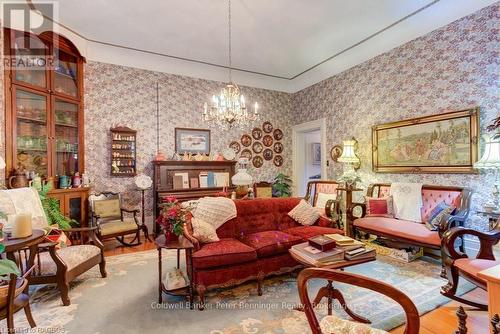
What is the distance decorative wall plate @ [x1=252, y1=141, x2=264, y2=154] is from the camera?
6.47 metres

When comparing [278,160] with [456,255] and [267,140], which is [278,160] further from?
[456,255]

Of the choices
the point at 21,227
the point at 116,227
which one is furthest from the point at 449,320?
the point at 116,227

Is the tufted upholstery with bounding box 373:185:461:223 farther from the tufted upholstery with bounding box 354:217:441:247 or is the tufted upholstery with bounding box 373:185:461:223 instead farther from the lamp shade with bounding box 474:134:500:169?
the lamp shade with bounding box 474:134:500:169

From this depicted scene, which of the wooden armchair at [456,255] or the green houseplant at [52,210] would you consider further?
the green houseplant at [52,210]

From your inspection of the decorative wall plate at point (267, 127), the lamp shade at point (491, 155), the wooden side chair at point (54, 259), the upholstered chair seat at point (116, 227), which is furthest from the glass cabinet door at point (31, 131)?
the lamp shade at point (491, 155)

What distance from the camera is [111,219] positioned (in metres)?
4.54

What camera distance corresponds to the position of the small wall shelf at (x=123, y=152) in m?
4.89

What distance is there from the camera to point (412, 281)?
2865mm

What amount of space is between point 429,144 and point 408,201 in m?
0.99

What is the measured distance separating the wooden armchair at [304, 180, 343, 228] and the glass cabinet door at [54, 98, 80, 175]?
4.57 meters

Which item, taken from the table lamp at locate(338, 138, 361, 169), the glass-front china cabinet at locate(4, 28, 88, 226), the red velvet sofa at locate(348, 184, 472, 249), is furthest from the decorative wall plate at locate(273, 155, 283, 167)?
the glass-front china cabinet at locate(4, 28, 88, 226)

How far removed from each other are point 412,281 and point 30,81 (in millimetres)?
5760

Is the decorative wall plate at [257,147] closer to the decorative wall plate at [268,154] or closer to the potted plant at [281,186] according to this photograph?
the decorative wall plate at [268,154]

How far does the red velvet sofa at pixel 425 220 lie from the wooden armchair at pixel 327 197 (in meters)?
0.29
